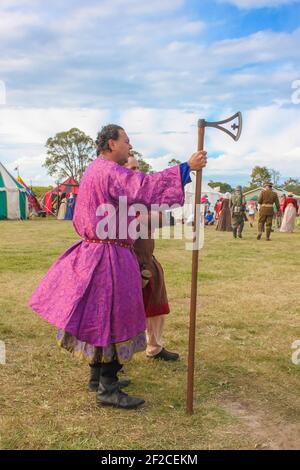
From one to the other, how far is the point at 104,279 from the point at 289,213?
16.7 metres

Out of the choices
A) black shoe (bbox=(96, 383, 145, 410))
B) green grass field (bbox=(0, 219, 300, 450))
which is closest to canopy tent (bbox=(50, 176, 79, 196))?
green grass field (bbox=(0, 219, 300, 450))

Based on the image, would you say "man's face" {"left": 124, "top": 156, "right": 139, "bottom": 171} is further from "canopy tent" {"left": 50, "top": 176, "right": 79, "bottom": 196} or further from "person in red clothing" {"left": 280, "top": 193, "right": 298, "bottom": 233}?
"canopy tent" {"left": 50, "top": 176, "right": 79, "bottom": 196}

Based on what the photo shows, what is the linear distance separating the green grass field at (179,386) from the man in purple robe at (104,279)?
28 cm

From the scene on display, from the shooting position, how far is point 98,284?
311 cm

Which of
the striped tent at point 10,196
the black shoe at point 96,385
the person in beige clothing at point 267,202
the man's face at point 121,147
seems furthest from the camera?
the striped tent at point 10,196

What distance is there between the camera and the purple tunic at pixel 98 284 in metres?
3.07

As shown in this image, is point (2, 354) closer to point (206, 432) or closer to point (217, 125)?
point (206, 432)

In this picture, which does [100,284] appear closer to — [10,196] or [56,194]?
[10,196]

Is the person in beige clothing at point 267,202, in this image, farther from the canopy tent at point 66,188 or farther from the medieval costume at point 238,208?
the canopy tent at point 66,188

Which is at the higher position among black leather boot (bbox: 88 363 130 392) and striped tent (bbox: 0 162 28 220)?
striped tent (bbox: 0 162 28 220)

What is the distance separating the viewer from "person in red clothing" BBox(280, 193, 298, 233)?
61.7ft

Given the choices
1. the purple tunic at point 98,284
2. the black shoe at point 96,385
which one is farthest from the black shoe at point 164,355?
the purple tunic at point 98,284

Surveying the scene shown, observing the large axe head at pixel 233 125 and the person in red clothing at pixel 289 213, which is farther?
the person in red clothing at pixel 289 213

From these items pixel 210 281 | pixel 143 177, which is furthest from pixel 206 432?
pixel 210 281
